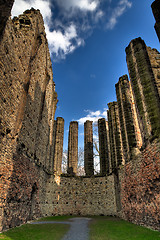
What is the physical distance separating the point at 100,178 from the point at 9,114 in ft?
36.7

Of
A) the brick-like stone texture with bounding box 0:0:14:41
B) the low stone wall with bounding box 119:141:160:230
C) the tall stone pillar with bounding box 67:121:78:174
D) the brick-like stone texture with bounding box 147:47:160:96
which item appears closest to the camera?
the brick-like stone texture with bounding box 0:0:14:41

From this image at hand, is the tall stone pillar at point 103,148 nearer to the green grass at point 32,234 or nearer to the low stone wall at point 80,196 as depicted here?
the low stone wall at point 80,196

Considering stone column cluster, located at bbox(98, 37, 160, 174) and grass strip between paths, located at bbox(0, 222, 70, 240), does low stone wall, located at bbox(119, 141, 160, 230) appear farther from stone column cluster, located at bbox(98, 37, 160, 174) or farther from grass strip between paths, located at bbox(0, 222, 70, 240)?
grass strip between paths, located at bbox(0, 222, 70, 240)

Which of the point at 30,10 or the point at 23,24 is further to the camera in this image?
the point at 30,10

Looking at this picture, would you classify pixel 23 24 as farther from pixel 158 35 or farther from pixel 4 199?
pixel 4 199

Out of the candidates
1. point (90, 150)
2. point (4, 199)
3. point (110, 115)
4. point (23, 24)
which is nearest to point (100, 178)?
point (90, 150)

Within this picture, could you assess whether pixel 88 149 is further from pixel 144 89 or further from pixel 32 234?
pixel 32 234

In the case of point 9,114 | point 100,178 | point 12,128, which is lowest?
point 100,178

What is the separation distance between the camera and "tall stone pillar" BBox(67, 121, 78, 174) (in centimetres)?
1856

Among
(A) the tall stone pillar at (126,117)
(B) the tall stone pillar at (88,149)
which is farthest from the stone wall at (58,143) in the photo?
(A) the tall stone pillar at (126,117)

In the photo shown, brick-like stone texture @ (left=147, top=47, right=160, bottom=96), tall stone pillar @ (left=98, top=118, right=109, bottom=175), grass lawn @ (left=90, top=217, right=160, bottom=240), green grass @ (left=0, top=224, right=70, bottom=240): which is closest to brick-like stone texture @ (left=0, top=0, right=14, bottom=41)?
brick-like stone texture @ (left=147, top=47, right=160, bottom=96)

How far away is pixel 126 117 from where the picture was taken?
11.9 meters

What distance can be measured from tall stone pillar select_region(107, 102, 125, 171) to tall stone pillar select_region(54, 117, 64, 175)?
7.32 metres

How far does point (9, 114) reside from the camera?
24.2 ft
